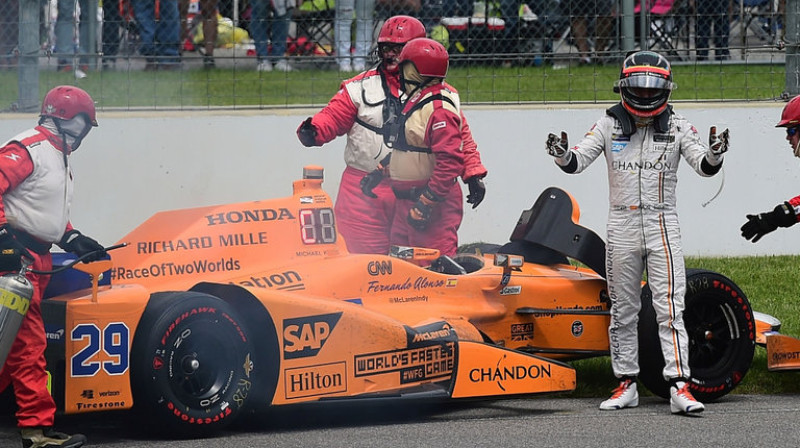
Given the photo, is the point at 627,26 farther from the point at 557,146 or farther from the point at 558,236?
the point at 557,146

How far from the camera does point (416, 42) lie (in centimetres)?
820

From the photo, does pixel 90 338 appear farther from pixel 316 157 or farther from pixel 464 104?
pixel 464 104

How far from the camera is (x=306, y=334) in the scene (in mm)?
6445

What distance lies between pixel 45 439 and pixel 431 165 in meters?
3.30

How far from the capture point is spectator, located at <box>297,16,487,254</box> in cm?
847

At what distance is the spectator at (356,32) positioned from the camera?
10.7 meters

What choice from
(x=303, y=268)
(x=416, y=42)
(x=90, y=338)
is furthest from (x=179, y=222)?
(x=416, y=42)

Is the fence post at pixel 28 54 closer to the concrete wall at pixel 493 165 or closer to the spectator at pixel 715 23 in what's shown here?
the concrete wall at pixel 493 165

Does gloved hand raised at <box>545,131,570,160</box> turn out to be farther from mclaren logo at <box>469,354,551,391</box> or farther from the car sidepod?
the car sidepod

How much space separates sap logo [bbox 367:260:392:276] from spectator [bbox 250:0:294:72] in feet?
12.3

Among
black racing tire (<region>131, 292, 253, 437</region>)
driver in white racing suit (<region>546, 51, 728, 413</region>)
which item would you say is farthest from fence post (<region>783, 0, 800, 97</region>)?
black racing tire (<region>131, 292, 253, 437</region>)

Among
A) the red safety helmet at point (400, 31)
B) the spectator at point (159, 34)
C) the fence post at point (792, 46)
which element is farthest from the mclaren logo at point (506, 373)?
the fence post at point (792, 46)

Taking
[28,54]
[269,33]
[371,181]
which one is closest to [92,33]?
[28,54]

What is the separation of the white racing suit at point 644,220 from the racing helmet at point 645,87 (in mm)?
79
